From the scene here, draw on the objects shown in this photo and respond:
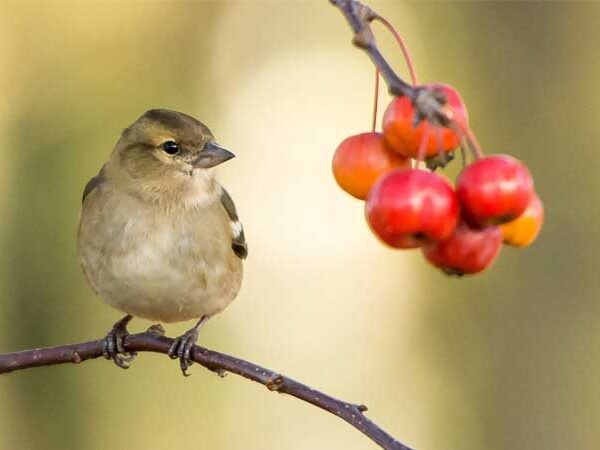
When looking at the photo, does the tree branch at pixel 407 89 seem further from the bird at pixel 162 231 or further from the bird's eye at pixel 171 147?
the bird's eye at pixel 171 147

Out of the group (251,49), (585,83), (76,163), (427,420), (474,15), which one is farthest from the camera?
(251,49)

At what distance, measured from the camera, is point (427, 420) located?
12.5 m

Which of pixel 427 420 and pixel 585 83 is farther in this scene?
pixel 427 420

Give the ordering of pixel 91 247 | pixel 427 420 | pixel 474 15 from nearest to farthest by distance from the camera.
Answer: pixel 91 247 → pixel 474 15 → pixel 427 420

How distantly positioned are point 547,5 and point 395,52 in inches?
177

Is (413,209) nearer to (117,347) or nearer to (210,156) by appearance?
(117,347)

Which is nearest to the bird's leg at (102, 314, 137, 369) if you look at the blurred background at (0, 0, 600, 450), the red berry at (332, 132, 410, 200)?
the red berry at (332, 132, 410, 200)

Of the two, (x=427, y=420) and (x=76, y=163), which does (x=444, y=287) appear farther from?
(x=76, y=163)

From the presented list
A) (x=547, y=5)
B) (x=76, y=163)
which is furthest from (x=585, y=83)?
(x=76, y=163)

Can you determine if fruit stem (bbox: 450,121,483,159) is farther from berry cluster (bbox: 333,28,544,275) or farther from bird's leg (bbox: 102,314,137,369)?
bird's leg (bbox: 102,314,137,369)

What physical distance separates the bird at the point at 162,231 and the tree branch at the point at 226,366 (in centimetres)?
60

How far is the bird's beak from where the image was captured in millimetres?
4822

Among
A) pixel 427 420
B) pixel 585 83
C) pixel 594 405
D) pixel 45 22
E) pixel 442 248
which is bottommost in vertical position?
pixel 427 420

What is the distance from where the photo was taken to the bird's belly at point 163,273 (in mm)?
4668
